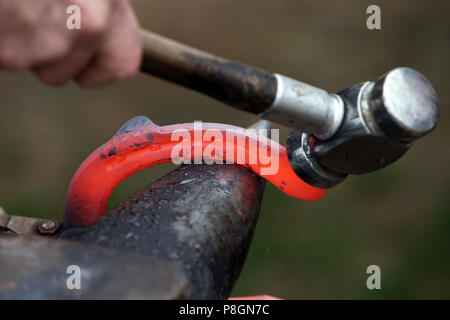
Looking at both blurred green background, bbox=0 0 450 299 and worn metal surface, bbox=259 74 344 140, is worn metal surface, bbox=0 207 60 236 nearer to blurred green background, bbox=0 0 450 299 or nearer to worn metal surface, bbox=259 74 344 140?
worn metal surface, bbox=259 74 344 140

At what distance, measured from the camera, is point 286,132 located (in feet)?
7.88

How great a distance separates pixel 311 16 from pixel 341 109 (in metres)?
2.45

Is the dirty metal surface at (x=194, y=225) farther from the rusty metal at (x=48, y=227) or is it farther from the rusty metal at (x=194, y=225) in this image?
the rusty metal at (x=48, y=227)

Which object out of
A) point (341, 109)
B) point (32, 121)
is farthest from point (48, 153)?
point (341, 109)

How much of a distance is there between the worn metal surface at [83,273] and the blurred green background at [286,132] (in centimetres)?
157

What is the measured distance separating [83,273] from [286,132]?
190cm

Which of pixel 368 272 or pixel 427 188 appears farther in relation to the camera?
pixel 427 188

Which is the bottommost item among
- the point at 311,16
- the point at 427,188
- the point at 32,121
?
the point at 427,188

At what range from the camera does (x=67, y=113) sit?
8.36 ft

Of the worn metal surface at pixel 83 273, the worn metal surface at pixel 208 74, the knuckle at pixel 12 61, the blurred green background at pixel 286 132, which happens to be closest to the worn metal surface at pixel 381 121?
the worn metal surface at pixel 208 74

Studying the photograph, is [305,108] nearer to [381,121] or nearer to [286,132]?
[381,121]

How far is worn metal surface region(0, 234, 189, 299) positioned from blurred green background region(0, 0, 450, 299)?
1573 mm
